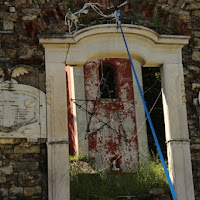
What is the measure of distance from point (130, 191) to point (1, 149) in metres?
2.70

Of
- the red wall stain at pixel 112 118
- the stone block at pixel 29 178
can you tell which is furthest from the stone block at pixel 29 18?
the red wall stain at pixel 112 118

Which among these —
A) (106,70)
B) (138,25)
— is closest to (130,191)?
(138,25)

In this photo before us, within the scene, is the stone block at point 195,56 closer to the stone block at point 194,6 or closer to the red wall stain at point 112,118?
the stone block at point 194,6

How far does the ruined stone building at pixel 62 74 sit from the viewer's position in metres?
7.48

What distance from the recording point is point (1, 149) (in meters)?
7.47

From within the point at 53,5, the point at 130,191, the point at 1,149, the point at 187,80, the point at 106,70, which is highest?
the point at 106,70

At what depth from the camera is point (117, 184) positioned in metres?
9.61

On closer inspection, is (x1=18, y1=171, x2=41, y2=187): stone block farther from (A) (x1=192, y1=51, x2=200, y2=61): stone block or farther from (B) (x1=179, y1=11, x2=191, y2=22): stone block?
(B) (x1=179, y1=11, x2=191, y2=22): stone block

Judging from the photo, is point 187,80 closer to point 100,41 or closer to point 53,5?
point 100,41

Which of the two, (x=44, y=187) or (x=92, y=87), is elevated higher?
(x=92, y=87)

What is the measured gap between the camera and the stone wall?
24.1ft

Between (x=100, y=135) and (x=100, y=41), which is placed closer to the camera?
(x=100, y=41)

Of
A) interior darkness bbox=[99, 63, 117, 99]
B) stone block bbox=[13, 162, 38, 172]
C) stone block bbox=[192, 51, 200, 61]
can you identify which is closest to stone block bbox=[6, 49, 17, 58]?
stone block bbox=[13, 162, 38, 172]

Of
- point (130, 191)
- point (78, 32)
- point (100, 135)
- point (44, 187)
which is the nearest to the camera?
point (44, 187)
